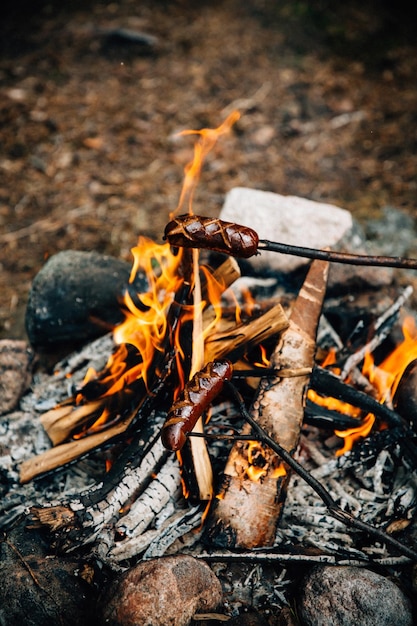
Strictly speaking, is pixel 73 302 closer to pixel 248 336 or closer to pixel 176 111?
pixel 248 336

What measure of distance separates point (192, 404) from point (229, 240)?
69cm

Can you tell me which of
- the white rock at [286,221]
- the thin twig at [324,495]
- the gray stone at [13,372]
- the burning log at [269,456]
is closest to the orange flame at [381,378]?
the burning log at [269,456]

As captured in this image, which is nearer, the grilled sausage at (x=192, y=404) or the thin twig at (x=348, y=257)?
the thin twig at (x=348, y=257)

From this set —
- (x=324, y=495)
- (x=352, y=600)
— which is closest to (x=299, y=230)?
(x=324, y=495)

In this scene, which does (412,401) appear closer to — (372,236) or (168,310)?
(168,310)

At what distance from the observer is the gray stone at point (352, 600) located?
1816 millimetres

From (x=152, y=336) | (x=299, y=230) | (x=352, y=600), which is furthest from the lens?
(x=299, y=230)

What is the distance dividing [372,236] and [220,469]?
3.00m

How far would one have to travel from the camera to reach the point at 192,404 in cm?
189

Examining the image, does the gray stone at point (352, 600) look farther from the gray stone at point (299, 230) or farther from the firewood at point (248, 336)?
the gray stone at point (299, 230)

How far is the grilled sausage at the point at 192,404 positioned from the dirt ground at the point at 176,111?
225 cm

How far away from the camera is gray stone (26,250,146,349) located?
10.2 ft

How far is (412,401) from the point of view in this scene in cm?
248

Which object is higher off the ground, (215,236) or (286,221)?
(215,236)
